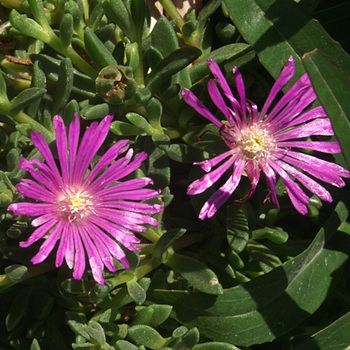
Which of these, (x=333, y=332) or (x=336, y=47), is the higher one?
(x=336, y=47)

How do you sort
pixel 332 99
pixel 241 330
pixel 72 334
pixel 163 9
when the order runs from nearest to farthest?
pixel 332 99 < pixel 241 330 < pixel 72 334 < pixel 163 9

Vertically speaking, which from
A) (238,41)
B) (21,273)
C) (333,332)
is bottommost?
(333,332)

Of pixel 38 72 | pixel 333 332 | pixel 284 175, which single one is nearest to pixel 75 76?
pixel 38 72

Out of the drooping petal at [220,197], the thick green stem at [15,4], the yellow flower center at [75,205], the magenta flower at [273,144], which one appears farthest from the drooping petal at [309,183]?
the thick green stem at [15,4]

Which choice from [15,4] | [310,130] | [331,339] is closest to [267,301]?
[331,339]

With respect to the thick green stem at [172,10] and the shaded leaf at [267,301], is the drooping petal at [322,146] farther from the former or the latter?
the thick green stem at [172,10]

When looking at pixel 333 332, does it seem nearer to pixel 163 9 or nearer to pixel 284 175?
pixel 284 175

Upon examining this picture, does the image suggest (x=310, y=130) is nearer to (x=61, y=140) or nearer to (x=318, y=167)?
(x=318, y=167)
